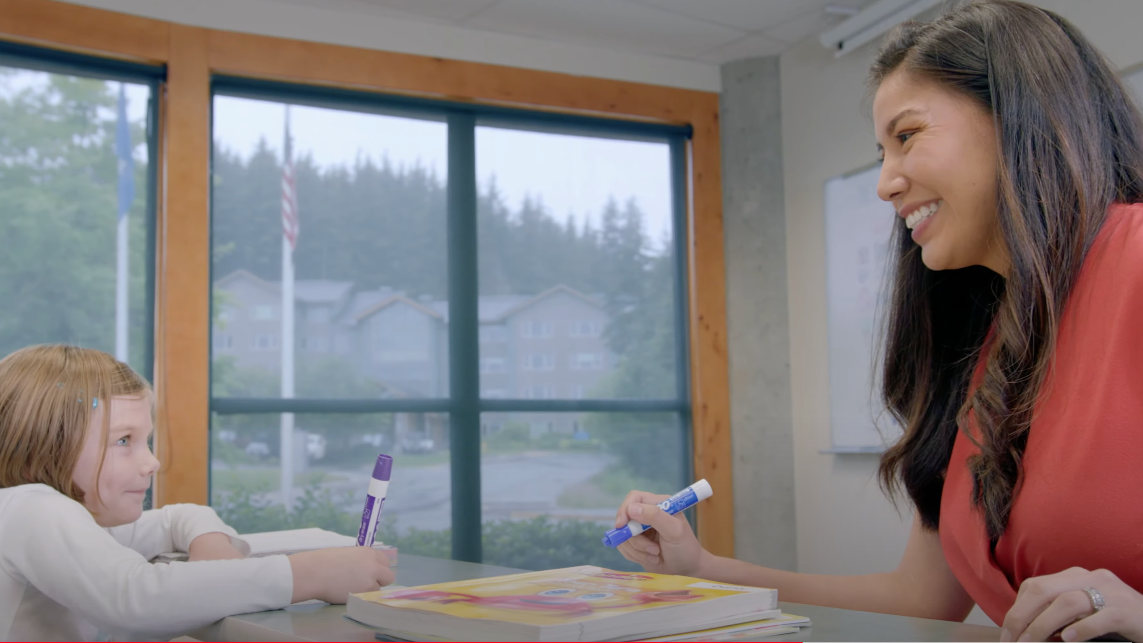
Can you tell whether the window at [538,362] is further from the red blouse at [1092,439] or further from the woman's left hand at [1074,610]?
the woman's left hand at [1074,610]

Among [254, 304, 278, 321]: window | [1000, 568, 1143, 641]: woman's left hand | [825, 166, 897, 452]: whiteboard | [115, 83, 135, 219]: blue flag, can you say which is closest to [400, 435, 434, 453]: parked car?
[254, 304, 278, 321]: window

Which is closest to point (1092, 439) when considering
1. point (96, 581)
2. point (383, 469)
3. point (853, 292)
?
point (383, 469)

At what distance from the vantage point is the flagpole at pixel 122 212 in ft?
11.1

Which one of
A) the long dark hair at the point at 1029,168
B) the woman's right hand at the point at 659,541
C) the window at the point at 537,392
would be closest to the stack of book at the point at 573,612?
the woman's right hand at the point at 659,541

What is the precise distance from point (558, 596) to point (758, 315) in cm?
346

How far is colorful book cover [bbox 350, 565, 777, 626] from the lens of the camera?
2.53 ft

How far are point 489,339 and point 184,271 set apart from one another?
124 centimetres

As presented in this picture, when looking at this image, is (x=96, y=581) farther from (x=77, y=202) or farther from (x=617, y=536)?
(x=77, y=202)

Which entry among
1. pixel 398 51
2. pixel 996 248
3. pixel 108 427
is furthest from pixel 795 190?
pixel 108 427

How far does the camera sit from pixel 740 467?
A: 4.18m

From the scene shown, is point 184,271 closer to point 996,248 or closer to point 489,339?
point 489,339

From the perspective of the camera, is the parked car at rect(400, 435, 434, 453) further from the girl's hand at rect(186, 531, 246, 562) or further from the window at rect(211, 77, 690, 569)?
the girl's hand at rect(186, 531, 246, 562)

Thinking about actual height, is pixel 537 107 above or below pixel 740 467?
above

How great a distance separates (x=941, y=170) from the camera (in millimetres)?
1135
